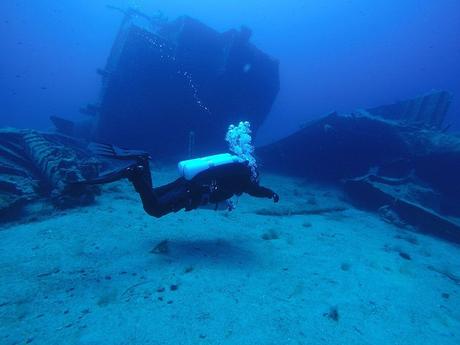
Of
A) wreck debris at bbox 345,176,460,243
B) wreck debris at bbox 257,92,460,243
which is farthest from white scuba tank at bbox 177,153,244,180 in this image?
wreck debris at bbox 345,176,460,243

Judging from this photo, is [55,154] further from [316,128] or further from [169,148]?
[316,128]

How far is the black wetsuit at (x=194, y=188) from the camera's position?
5117 millimetres

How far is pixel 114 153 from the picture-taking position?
5.00 m

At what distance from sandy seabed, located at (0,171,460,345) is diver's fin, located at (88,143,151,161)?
1.60 m

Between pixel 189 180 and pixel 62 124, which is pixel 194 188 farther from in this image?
pixel 62 124

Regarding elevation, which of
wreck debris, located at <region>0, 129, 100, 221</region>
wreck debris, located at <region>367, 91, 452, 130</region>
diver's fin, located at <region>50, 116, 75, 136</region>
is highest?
wreck debris, located at <region>367, 91, 452, 130</region>

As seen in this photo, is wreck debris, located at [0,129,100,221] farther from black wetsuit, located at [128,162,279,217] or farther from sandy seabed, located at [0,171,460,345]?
black wetsuit, located at [128,162,279,217]

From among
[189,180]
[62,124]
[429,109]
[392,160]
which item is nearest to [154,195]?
[189,180]

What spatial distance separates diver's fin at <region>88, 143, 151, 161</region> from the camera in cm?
502

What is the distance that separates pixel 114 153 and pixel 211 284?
2.51 m

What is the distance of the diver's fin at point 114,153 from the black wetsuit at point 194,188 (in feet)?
0.63

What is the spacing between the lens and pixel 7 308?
3.70m

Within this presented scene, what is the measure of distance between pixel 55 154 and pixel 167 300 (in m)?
7.89

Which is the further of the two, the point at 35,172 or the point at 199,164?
the point at 35,172
